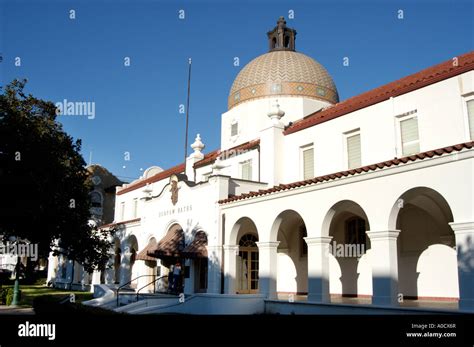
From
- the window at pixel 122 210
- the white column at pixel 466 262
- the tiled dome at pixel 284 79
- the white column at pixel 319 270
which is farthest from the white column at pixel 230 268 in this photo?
the window at pixel 122 210

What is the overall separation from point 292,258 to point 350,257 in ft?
10.2

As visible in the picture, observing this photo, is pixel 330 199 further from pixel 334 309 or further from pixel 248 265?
pixel 248 265

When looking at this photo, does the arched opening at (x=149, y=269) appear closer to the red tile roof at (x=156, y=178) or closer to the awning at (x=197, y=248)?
the awning at (x=197, y=248)

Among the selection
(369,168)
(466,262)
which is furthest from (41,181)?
(466,262)

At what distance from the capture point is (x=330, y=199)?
16812 millimetres

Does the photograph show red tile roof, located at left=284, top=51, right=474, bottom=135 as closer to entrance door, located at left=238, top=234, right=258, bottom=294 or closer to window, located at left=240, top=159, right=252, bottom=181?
window, located at left=240, top=159, right=252, bottom=181

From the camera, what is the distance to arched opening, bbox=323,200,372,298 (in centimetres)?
1958

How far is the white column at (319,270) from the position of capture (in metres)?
16.7

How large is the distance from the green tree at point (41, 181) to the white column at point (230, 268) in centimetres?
775


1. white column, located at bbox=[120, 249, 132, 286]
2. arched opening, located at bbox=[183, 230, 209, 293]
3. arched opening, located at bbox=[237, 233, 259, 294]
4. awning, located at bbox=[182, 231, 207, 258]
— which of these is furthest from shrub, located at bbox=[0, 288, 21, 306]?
arched opening, located at bbox=[237, 233, 259, 294]

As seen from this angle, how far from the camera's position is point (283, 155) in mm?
23000

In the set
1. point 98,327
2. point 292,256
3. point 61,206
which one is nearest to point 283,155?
point 292,256

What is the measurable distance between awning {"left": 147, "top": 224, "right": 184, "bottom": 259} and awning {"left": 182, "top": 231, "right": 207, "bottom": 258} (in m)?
0.53

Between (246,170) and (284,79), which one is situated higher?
(284,79)
